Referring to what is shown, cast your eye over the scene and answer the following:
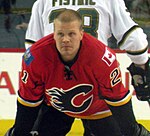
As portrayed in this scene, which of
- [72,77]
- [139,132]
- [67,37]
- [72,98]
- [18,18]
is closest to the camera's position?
[67,37]

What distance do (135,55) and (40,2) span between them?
47 cm

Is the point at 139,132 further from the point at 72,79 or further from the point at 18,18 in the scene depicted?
Answer: the point at 18,18

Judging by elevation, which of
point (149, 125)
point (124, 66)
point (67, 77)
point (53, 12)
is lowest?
point (149, 125)

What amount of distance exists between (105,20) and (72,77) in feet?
1.07

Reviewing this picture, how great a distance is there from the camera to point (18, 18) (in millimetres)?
3574

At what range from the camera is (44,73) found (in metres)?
2.40

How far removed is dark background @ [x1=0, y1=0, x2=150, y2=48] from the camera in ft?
11.6

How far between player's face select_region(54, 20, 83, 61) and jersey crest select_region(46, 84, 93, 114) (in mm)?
210

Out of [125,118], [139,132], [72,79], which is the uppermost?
[72,79]

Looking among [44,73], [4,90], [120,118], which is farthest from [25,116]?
[4,90]

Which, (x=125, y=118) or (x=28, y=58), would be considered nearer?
(x=28, y=58)

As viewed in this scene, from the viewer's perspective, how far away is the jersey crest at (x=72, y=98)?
251cm

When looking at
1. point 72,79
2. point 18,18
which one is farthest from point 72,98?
point 18,18

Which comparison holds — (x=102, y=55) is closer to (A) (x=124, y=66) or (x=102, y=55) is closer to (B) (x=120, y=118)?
(B) (x=120, y=118)
